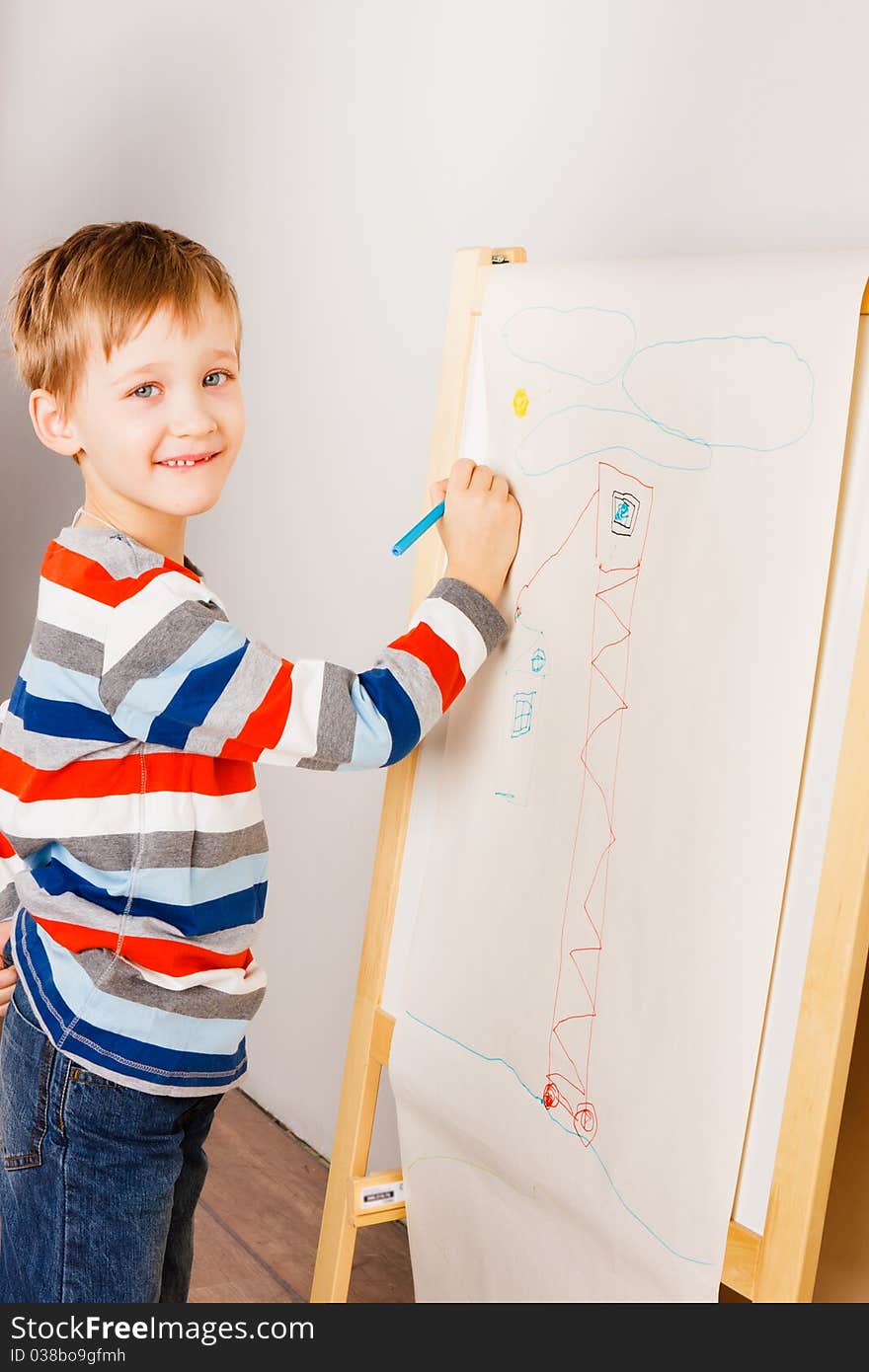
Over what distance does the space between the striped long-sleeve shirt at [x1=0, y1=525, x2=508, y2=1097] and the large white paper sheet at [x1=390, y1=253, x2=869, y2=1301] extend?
117 millimetres

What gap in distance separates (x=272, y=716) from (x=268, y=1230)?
1.06m

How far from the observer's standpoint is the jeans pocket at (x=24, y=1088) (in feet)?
3.62

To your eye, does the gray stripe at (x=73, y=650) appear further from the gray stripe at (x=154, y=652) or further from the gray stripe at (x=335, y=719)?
the gray stripe at (x=335, y=719)

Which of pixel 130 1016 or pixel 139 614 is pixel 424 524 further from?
pixel 130 1016

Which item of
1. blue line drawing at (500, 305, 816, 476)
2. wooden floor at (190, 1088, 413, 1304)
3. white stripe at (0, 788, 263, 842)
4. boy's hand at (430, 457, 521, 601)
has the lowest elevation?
wooden floor at (190, 1088, 413, 1304)

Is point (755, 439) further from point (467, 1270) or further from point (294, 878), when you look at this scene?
point (294, 878)

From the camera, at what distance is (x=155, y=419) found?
1.12m

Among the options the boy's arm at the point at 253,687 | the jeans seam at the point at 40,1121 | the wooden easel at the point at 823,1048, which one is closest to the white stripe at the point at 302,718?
the boy's arm at the point at 253,687

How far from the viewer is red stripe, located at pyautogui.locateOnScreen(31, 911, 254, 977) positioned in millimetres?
1096

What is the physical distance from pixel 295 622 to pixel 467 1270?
1120mm

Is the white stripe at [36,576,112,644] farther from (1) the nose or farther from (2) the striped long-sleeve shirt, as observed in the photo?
(1) the nose

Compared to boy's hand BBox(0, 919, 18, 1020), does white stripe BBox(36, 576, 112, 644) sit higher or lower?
higher

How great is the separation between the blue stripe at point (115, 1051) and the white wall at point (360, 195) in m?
0.77

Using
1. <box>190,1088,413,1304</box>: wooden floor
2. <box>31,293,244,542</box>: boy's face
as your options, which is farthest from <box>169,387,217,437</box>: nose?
<box>190,1088,413,1304</box>: wooden floor
